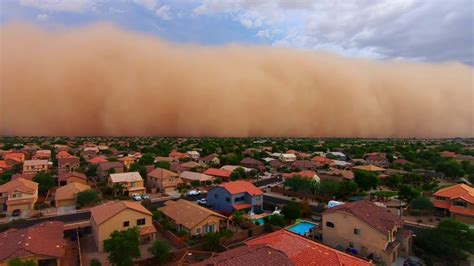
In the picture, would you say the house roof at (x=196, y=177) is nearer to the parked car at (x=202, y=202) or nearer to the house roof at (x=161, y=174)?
the house roof at (x=161, y=174)

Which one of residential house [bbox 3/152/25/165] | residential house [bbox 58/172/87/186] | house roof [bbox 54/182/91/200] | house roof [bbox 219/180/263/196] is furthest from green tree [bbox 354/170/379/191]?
residential house [bbox 3/152/25/165]

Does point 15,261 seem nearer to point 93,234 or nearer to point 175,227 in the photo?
point 93,234

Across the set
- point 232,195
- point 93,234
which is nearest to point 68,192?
point 93,234

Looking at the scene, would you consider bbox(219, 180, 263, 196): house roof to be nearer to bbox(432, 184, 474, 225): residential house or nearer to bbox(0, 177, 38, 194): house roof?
bbox(432, 184, 474, 225): residential house

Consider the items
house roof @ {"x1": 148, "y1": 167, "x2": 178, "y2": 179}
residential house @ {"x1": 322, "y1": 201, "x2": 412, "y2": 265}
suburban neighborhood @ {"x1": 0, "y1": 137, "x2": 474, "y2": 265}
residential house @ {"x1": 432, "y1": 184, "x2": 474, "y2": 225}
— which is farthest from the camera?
house roof @ {"x1": 148, "y1": 167, "x2": 178, "y2": 179}

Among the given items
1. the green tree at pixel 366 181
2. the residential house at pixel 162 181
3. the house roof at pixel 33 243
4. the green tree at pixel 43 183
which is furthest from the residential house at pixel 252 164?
the house roof at pixel 33 243
